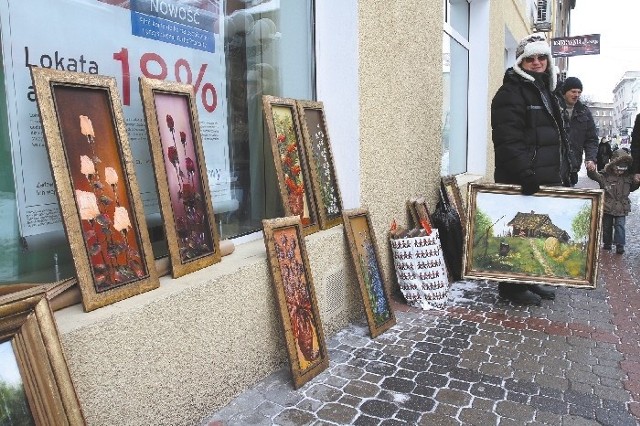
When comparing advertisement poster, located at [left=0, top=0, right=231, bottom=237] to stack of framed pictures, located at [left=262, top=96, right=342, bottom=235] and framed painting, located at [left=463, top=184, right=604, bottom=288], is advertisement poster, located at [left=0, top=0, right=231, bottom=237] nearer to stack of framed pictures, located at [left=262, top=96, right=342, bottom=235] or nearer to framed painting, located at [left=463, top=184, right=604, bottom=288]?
stack of framed pictures, located at [left=262, top=96, right=342, bottom=235]

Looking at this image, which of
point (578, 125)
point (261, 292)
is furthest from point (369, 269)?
point (578, 125)

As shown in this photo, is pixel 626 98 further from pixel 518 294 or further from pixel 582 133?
pixel 518 294

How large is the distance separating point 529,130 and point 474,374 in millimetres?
2119

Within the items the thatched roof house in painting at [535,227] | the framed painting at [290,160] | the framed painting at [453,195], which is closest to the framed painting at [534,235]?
the thatched roof house in painting at [535,227]

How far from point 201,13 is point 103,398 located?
2.12 metres

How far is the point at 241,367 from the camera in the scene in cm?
275

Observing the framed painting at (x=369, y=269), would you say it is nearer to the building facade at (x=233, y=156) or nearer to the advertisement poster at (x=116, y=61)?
the building facade at (x=233, y=156)

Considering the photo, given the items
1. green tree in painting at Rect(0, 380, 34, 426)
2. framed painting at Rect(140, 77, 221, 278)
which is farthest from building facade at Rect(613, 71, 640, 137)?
green tree in painting at Rect(0, 380, 34, 426)

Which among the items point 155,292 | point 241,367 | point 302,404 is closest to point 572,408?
point 302,404

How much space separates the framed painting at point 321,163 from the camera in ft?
11.6

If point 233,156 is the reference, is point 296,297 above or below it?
below

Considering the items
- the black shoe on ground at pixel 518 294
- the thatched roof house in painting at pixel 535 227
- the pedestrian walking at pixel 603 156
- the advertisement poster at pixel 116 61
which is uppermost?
the advertisement poster at pixel 116 61

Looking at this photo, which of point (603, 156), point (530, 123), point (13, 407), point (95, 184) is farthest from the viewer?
point (603, 156)

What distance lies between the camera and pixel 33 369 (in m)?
1.56
